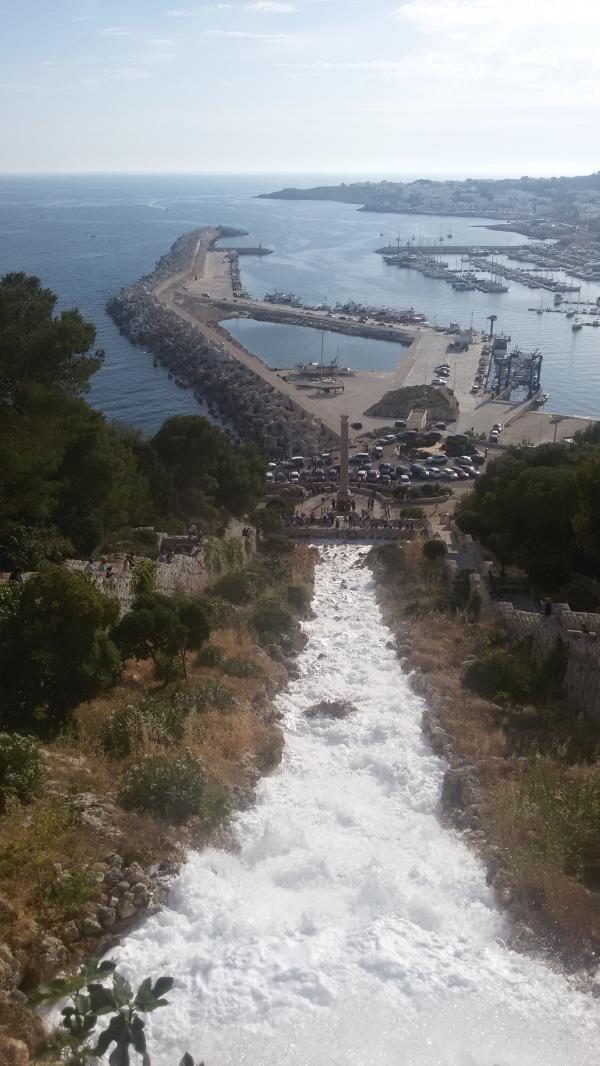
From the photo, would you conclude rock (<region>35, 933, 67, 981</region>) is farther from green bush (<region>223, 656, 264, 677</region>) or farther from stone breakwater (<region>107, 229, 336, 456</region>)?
stone breakwater (<region>107, 229, 336, 456</region>)

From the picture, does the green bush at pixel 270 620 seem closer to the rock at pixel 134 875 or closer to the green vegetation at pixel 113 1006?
the rock at pixel 134 875

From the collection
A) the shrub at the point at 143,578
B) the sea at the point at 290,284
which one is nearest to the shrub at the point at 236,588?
the shrub at the point at 143,578

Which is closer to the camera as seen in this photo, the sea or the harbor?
the harbor

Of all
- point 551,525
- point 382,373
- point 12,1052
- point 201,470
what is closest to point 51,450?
point 201,470

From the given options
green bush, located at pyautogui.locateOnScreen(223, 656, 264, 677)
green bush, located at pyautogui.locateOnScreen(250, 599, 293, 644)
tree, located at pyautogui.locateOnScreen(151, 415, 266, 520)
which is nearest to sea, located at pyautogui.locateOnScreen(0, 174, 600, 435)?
tree, located at pyautogui.locateOnScreen(151, 415, 266, 520)

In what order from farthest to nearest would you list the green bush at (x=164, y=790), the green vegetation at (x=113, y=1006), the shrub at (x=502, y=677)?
the shrub at (x=502, y=677) → the green bush at (x=164, y=790) → the green vegetation at (x=113, y=1006)

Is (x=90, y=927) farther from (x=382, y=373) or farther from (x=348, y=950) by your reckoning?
(x=382, y=373)
